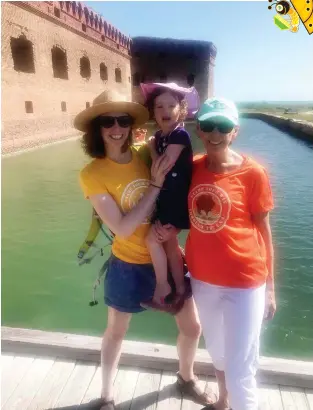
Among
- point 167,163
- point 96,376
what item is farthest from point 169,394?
point 167,163

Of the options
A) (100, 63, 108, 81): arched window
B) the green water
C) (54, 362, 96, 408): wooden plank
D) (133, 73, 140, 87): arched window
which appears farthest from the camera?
(133, 73, 140, 87): arched window

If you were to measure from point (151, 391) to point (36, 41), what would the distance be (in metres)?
15.5

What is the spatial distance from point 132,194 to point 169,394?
1384 mm

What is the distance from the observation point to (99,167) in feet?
5.82

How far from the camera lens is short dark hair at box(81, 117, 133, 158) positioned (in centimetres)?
183

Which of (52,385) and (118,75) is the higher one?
(118,75)

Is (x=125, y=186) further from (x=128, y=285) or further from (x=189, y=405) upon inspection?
(x=189, y=405)

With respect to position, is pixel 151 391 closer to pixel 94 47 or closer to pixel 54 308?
pixel 54 308

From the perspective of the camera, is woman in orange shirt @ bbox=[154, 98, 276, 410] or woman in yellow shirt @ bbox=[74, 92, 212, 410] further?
woman in yellow shirt @ bbox=[74, 92, 212, 410]

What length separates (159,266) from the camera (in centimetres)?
188

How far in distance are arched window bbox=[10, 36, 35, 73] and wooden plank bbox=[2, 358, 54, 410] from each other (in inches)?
574

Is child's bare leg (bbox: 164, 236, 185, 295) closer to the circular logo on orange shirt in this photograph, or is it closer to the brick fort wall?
the circular logo on orange shirt

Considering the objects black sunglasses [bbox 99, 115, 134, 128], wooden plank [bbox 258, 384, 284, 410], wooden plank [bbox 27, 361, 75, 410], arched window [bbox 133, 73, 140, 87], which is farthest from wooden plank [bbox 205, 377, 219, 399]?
arched window [bbox 133, 73, 140, 87]

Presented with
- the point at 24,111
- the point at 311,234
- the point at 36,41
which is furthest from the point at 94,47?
the point at 311,234
